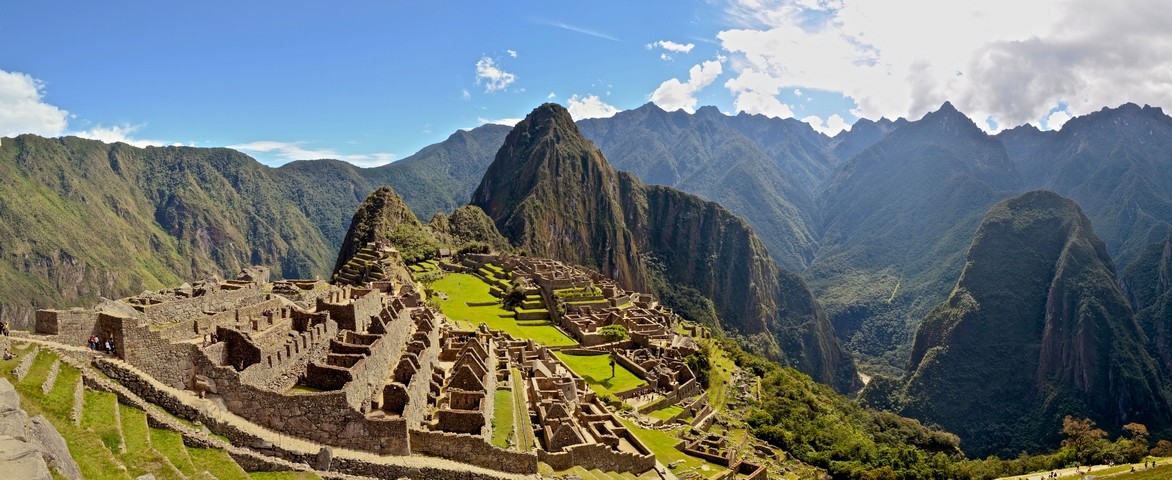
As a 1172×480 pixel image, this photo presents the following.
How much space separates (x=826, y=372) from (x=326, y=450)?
18752 cm

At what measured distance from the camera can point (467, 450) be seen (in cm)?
2095

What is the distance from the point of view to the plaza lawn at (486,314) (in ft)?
194

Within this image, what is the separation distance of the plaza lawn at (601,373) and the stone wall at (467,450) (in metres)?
23.8

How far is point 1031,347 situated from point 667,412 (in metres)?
157

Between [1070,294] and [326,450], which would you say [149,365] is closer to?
[326,450]

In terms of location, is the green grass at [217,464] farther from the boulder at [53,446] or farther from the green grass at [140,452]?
the boulder at [53,446]

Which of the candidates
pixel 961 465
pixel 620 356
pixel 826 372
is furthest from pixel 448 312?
pixel 826 372

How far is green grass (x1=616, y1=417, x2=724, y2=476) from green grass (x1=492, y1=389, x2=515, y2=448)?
974 centimetres

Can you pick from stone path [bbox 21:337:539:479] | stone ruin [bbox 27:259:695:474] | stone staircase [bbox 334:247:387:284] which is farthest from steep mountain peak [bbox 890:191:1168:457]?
stone path [bbox 21:337:539:479]

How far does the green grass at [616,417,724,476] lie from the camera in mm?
35606

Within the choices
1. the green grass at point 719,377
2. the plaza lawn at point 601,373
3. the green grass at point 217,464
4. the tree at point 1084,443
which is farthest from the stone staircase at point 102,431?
the tree at point 1084,443

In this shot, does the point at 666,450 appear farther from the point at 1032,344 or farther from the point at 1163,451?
the point at 1032,344

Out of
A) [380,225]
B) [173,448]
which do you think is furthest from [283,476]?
[380,225]

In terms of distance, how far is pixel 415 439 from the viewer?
20.3 meters
